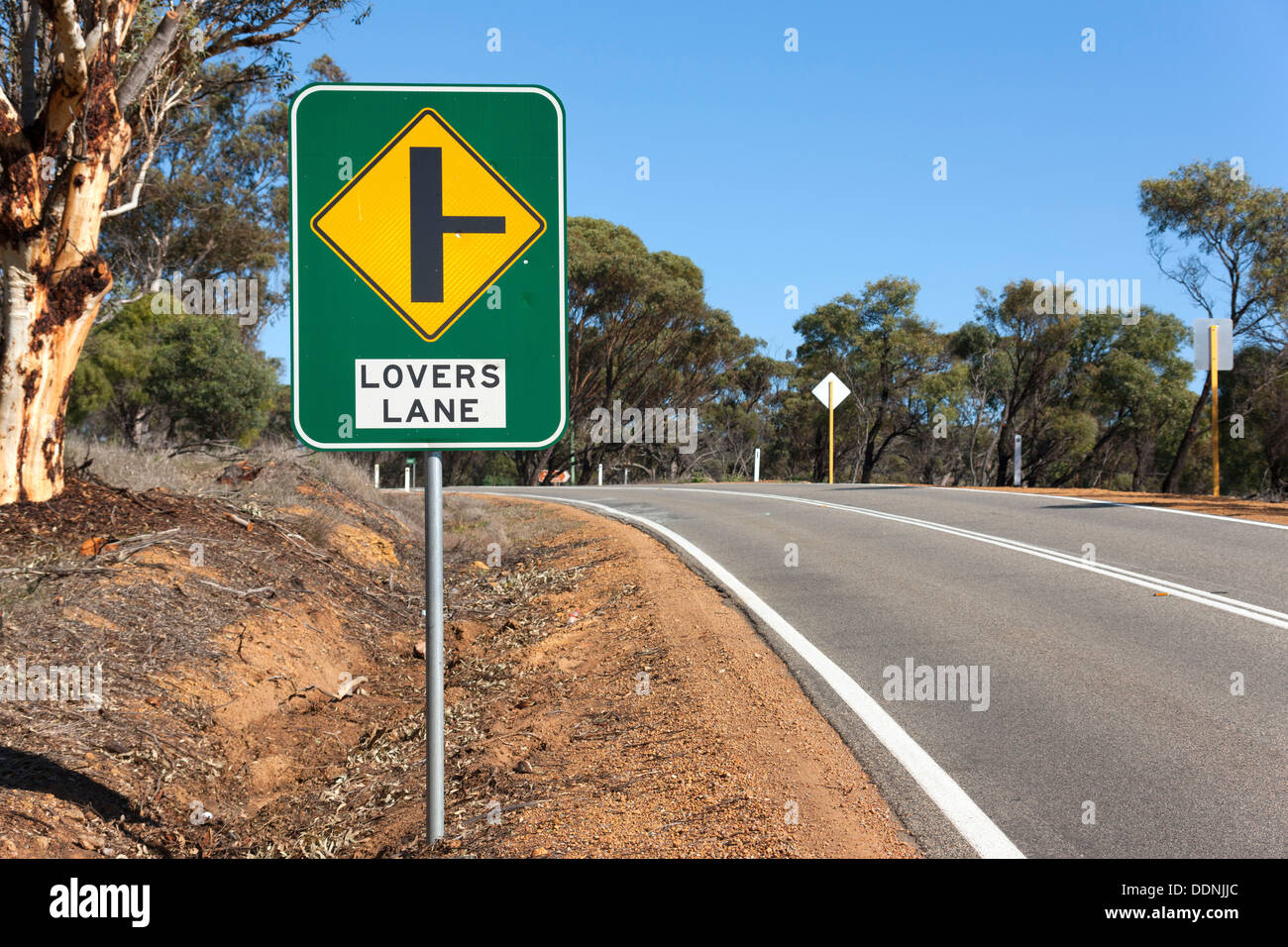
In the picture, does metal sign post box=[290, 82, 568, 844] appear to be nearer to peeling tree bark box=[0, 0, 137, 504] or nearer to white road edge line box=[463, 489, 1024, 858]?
white road edge line box=[463, 489, 1024, 858]

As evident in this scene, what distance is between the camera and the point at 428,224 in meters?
3.19

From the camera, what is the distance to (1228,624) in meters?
7.12

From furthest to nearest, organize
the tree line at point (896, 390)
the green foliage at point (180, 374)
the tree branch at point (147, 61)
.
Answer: the tree line at point (896, 390) → the green foliage at point (180, 374) → the tree branch at point (147, 61)

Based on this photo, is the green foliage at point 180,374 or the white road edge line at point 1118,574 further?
the green foliage at point 180,374

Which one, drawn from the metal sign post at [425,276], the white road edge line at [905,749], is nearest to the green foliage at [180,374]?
the white road edge line at [905,749]

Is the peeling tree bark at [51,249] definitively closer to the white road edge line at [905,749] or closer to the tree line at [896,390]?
the white road edge line at [905,749]

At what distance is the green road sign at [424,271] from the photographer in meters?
3.15

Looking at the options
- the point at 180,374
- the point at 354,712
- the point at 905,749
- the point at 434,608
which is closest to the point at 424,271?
the point at 434,608

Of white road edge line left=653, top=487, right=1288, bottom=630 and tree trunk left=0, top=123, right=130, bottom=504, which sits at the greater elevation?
tree trunk left=0, top=123, right=130, bottom=504

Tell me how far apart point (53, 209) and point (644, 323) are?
33874mm

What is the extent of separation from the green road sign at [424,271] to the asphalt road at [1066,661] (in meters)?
2.29

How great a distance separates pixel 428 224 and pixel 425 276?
176 mm

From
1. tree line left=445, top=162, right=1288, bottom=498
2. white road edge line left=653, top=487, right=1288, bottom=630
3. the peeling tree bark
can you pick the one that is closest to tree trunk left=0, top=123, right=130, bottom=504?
the peeling tree bark

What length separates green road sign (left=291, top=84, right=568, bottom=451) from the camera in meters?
3.15
